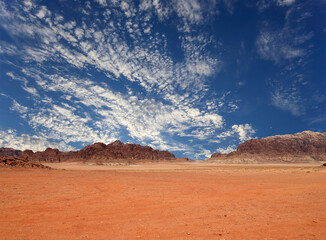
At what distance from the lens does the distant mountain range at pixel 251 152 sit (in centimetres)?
14312

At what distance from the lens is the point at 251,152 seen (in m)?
161

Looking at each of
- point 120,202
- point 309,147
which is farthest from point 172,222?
point 309,147

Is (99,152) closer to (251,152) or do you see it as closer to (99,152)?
(99,152)

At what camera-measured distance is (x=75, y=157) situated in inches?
6604

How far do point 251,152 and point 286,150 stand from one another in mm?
27289

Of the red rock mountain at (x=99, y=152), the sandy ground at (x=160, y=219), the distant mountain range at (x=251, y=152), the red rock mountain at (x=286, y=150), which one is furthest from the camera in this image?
the red rock mountain at (x=99, y=152)

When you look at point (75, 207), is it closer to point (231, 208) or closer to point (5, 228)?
point (5, 228)

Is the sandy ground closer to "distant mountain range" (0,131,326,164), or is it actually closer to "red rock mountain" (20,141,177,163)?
"distant mountain range" (0,131,326,164)

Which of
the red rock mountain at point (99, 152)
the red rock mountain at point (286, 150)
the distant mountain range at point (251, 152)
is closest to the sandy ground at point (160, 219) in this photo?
the distant mountain range at point (251, 152)

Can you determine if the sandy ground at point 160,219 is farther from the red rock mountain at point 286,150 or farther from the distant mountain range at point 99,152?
the red rock mountain at point 286,150

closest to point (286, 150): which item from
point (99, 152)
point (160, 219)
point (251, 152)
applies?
point (251, 152)

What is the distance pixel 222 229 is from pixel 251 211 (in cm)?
268

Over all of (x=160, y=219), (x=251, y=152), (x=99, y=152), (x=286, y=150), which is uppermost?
(x=286, y=150)

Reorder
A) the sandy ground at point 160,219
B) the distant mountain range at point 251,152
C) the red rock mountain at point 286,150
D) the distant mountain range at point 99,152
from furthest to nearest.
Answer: the distant mountain range at point 99,152 < the distant mountain range at point 251,152 < the red rock mountain at point 286,150 < the sandy ground at point 160,219
